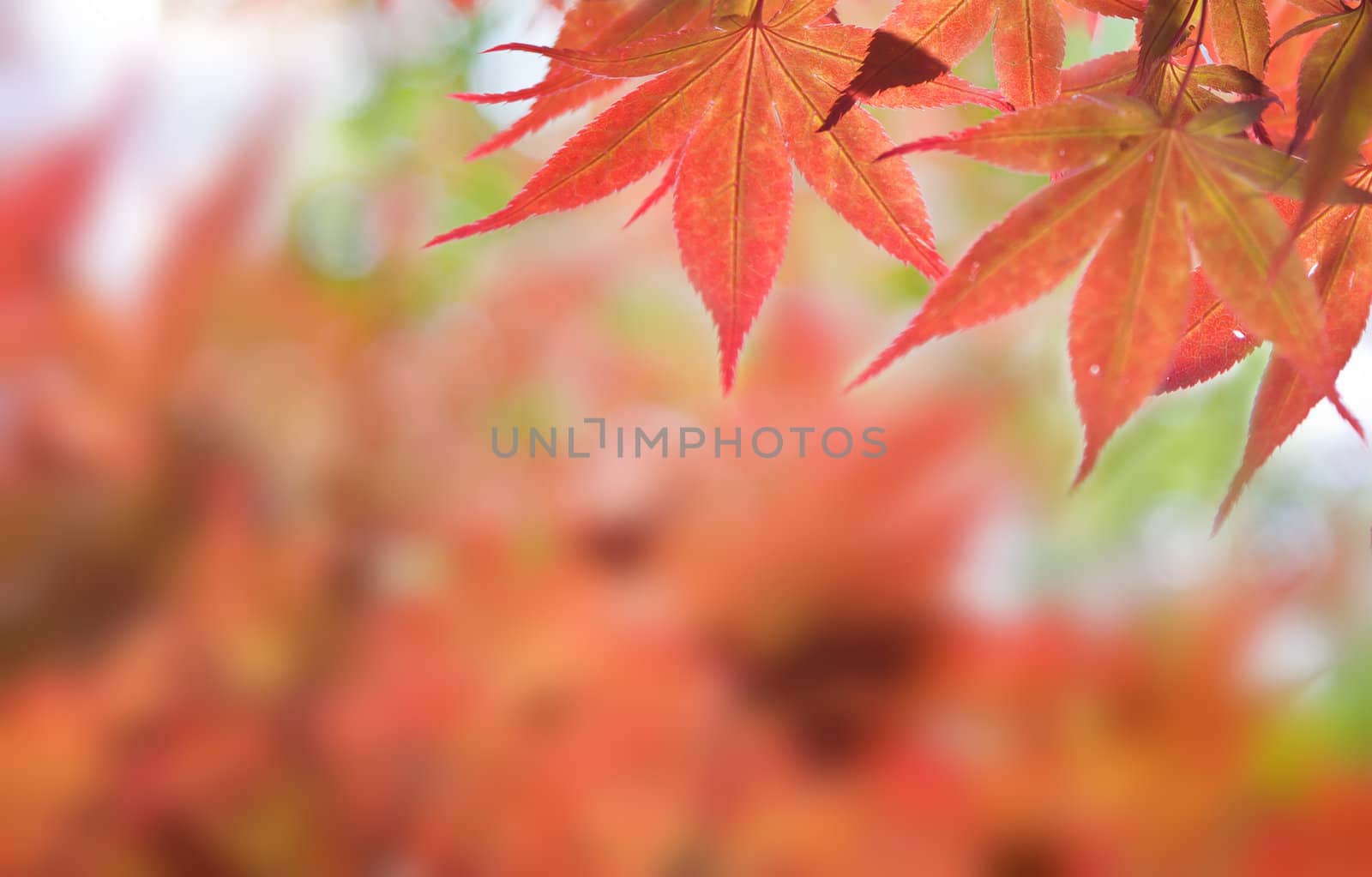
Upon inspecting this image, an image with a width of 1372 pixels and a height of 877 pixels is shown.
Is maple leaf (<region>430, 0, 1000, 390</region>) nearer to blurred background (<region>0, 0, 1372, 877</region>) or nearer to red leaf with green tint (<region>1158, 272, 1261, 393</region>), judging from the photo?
red leaf with green tint (<region>1158, 272, 1261, 393</region>)

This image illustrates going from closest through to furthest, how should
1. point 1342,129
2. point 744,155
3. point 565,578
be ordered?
point 1342,129, point 744,155, point 565,578

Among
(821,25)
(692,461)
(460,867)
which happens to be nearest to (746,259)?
(821,25)

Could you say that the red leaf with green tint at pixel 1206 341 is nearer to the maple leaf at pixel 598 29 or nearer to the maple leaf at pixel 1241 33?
the maple leaf at pixel 1241 33

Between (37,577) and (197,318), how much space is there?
466 mm

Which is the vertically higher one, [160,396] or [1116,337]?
[160,396]

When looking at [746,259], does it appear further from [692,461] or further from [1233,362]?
[692,461]

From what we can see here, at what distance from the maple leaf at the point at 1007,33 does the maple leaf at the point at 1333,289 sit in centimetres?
8

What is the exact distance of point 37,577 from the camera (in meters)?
1.42

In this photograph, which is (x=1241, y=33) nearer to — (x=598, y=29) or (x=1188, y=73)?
(x=1188, y=73)

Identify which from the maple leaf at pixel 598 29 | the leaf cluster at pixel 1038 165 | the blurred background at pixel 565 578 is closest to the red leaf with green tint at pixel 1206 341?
the leaf cluster at pixel 1038 165

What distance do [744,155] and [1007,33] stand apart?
0.08 metres

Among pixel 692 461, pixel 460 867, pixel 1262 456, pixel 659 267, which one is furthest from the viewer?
pixel 659 267

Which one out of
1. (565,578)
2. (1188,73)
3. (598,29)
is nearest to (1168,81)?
(1188,73)

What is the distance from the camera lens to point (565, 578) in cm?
141
